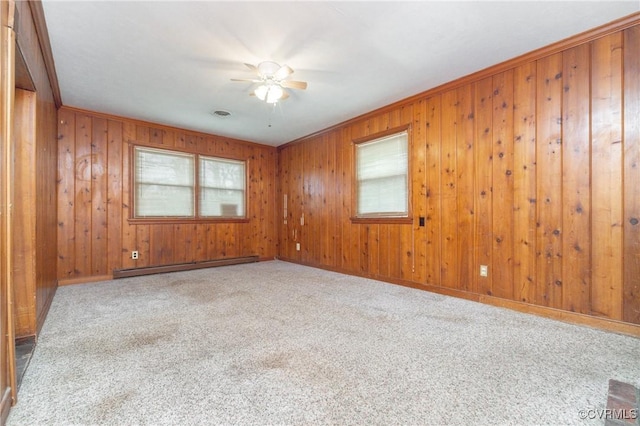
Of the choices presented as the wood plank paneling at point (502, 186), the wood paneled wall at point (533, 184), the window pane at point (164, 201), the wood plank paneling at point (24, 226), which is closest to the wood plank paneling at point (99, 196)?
the window pane at point (164, 201)

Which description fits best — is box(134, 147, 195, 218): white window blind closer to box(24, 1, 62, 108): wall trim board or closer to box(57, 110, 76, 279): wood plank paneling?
box(57, 110, 76, 279): wood plank paneling

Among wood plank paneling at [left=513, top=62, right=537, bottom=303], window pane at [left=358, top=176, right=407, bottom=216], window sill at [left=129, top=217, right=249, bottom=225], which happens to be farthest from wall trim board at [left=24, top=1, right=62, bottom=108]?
wood plank paneling at [left=513, top=62, right=537, bottom=303]

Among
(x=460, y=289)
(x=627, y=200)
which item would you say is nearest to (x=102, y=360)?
(x=460, y=289)

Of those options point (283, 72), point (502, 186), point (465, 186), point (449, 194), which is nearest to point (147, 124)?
point (283, 72)

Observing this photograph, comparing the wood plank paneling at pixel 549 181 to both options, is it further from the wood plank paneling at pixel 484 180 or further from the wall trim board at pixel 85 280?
the wall trim board at pixel 85 280

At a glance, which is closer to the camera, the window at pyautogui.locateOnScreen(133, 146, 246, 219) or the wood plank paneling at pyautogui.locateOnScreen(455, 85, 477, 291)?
the wood plank paneling at pyautogui.locateOnScreen(455, 85, 477, 291)

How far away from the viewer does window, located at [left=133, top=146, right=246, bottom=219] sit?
4.77 meters

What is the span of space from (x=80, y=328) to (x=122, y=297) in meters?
1.03

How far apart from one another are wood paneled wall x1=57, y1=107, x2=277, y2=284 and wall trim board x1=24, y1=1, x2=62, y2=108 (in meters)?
0.81

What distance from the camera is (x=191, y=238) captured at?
521 cm

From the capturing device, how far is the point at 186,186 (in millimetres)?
5191

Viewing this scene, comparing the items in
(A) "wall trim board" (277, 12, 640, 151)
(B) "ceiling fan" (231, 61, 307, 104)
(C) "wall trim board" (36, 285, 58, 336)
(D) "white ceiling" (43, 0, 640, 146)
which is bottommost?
(C) "wall trim board" (36, 285, 58, 336)

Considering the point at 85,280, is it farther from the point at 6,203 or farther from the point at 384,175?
the point at 384,175

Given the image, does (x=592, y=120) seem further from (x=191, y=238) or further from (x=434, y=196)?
(x=191, y=238)
